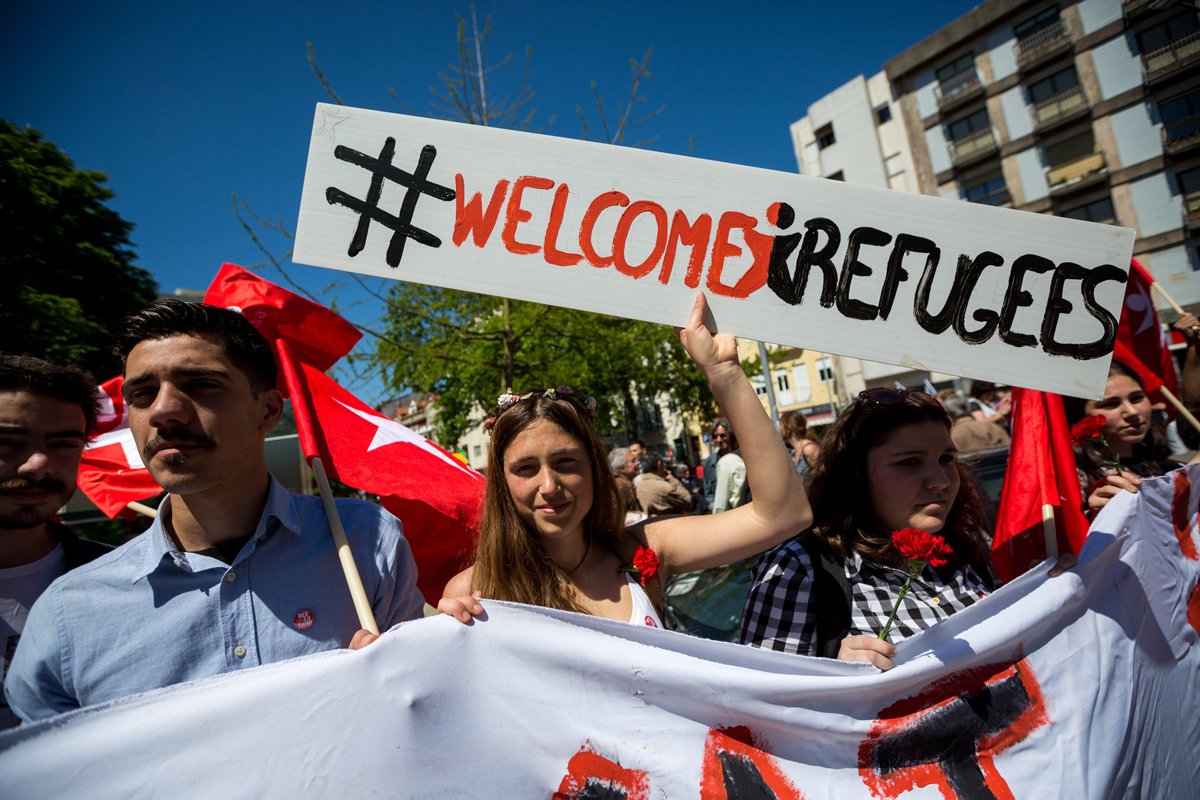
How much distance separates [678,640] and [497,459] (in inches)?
32.1

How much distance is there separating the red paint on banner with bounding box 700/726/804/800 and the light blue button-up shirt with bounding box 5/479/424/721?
804 millimetres

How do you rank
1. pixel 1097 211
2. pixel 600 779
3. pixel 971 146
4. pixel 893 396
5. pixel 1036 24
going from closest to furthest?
pixel 600 779 < pixel 893 396 < pixel 1097 211 < pixel 1036 24 < pixel 971 146

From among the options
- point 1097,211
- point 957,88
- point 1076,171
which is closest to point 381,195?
point 1097,211

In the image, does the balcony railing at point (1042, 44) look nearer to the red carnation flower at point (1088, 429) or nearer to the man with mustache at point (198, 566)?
the red carnation flower at point (1088, 429)

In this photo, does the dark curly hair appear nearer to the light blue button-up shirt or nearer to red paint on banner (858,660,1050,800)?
red paint on banner (858,660,1050,800)

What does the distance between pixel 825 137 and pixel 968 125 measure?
21.1 ft

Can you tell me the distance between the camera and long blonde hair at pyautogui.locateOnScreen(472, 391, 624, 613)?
5.81ft

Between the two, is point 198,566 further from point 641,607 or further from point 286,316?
point 641,607

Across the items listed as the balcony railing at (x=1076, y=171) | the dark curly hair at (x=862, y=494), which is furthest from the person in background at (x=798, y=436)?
the balcony railing at (x=1076, y=171)

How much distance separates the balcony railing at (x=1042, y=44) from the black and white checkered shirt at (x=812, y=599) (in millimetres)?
31749

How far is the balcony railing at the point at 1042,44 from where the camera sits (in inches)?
979

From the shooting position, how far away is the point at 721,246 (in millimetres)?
1622

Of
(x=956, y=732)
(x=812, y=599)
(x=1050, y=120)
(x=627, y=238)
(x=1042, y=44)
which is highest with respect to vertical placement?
(x=1042, y=44)

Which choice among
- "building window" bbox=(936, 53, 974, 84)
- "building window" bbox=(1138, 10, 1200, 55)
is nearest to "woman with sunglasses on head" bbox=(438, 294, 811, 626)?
"building window" bbox=(1138, 10, 1200, 55)
